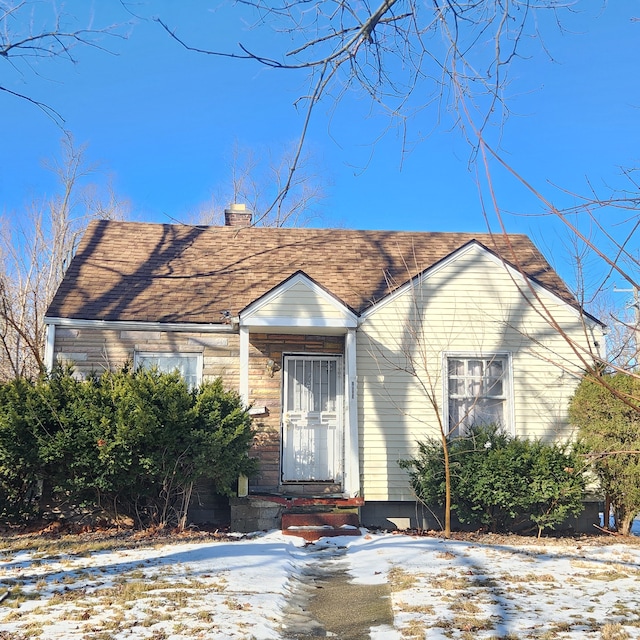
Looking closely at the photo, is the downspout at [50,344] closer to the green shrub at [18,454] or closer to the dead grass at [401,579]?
the green shrub at [18,454]

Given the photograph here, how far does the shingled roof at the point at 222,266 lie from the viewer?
1173 cm

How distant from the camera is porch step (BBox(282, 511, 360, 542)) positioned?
367 inches

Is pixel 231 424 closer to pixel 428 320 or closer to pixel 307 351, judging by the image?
pixel 307 351

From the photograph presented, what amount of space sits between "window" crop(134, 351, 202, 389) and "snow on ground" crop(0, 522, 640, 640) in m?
3.47

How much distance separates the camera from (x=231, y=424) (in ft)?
31.0

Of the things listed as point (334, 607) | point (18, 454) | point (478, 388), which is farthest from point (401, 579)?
point (18, 454)

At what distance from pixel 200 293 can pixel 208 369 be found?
1.58 meters

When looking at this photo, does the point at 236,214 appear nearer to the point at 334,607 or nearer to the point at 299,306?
the point at 299,306

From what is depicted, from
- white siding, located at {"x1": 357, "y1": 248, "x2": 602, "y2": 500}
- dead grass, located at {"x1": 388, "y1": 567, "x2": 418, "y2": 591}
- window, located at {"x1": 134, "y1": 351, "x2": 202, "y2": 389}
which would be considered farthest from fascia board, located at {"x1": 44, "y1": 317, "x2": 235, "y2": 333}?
dead grass, located at {"x1": 388, "y1": 567, "x2": 418, "y2": 591}

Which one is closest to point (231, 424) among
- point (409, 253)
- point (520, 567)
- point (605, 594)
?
point (520, 567)

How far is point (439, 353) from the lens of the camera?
11.1 m

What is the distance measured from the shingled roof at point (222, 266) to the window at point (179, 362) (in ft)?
2.03

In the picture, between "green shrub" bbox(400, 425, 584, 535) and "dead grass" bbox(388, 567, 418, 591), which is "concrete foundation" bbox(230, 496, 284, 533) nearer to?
"green shrub" bbox(400, 425, 584, 535)

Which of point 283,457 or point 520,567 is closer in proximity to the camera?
point 520,567
